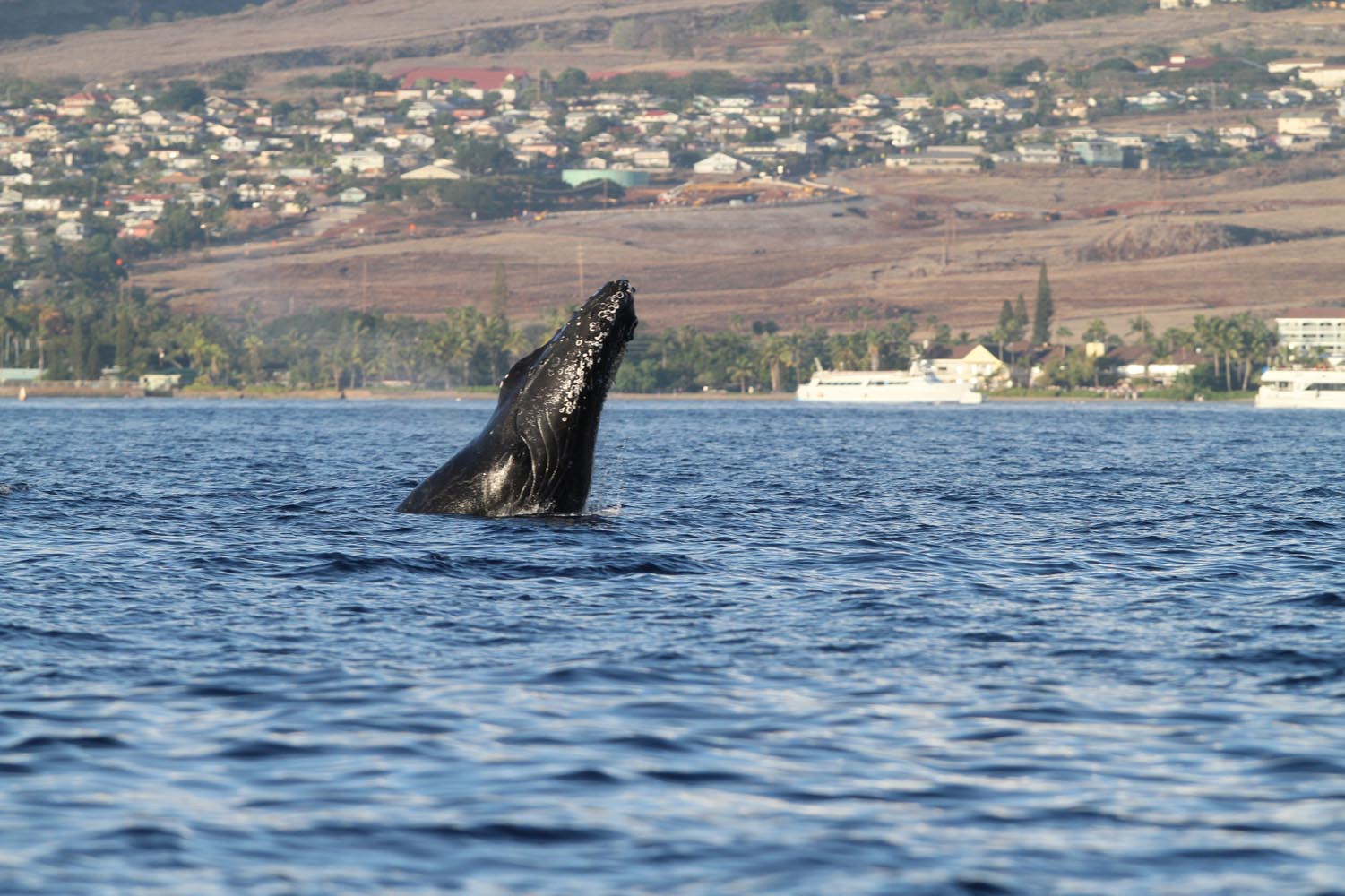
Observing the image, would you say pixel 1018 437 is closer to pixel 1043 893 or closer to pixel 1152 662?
pixel 1152 662

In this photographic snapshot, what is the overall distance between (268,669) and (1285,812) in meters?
8.39

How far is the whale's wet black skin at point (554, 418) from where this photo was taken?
76.7 ft

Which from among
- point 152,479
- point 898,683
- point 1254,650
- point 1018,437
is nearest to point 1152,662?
point 1254,650

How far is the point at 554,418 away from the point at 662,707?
926 cm

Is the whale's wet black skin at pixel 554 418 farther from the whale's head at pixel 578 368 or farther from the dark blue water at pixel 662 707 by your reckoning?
the dark blue water at pixel 662 707

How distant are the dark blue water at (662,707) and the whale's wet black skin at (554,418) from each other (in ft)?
1.75

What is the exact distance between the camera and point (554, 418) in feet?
76.8

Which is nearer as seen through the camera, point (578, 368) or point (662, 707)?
point (662, 707)

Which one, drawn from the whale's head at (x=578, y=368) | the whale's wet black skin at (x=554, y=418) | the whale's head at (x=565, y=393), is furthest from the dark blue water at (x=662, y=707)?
the whale's head at (x=578, y=368)

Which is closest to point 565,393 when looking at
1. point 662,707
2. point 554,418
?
point 554,418

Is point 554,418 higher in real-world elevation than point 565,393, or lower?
lower

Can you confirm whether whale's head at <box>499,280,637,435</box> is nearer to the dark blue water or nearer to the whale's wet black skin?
the whale's wet black skin

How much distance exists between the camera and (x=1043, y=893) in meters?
10.1

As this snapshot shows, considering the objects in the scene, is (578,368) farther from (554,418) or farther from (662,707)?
(662,707)
